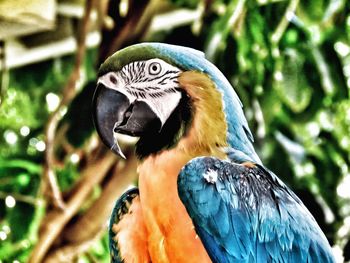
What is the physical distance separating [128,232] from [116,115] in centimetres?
14

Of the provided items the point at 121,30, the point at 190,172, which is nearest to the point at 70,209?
A: the point at 121,30

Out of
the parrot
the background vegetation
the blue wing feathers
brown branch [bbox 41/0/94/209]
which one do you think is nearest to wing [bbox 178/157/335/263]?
the parrot

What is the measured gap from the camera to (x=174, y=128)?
78 centimetres

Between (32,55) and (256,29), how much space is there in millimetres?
641

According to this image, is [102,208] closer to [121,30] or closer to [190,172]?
[121,30]

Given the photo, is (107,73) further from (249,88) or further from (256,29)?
(249,88)

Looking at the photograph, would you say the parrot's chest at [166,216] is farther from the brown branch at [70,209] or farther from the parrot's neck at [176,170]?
the brown branch at [70,209]

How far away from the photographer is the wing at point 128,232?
794 mm

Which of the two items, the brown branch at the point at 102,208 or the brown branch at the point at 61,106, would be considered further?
the brown branch at the point at 102,208

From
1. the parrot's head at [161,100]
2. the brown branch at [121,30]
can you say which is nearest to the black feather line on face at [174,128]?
the parrot's head at [161,100]

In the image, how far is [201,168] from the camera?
2.46 feet

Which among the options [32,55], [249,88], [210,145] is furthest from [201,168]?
[32,55]

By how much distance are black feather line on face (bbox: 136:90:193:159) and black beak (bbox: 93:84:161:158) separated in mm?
23

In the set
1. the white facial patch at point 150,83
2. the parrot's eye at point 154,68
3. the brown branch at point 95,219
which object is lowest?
the brown branch at point 95,219
